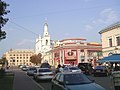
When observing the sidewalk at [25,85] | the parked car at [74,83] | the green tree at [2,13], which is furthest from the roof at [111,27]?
the parked car at [74,83]

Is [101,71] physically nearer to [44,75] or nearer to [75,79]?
[44,75]

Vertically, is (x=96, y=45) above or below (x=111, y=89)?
above

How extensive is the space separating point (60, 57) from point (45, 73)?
70565 mm

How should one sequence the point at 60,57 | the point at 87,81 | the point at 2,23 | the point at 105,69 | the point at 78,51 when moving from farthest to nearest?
1. the point at 60,57
2. the point at 78,51
3. the point at 105,69
4. the point at 2,23
5. the point at 87,81

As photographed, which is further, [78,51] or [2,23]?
[78,51]

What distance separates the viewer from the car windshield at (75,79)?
13646mm

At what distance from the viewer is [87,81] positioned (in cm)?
1377

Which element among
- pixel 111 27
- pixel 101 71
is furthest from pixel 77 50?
pixel 101 71

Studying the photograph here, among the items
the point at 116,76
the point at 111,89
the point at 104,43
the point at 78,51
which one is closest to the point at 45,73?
the point at 111,89

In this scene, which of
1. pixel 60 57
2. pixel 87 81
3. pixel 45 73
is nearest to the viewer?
pixel 87 81

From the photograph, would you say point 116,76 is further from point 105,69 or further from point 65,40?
point 65,40

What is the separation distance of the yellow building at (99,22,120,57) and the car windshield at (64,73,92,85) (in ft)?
133

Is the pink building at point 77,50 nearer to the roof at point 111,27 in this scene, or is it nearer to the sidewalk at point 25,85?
the roof at point 111,27

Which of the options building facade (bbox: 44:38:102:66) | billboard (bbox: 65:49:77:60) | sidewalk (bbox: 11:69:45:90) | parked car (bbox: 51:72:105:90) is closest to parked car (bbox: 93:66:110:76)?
sidewalk (bbox: 11:69:45:90)
